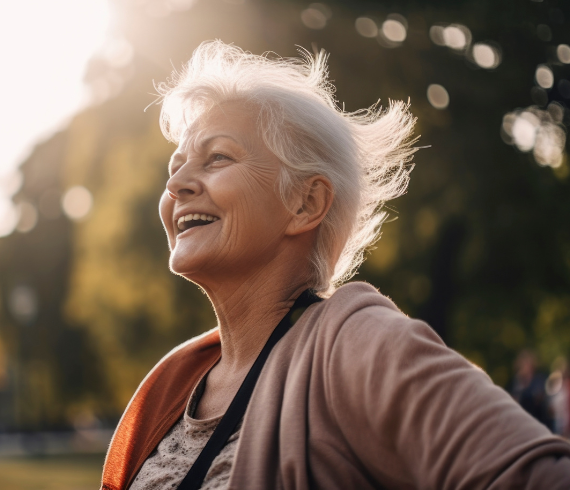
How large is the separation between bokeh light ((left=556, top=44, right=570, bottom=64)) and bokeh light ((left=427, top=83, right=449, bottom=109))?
5.46 feet

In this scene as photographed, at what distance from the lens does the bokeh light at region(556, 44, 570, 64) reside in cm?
Result: 1009

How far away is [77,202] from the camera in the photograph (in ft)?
51.3

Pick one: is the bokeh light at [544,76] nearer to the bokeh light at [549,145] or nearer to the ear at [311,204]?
the bokeh light at [549,145]

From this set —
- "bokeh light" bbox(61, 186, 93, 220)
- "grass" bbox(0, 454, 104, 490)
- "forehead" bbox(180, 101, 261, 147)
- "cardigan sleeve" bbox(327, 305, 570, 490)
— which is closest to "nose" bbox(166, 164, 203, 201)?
"forehead" bbox(180, 101, 261, 147)

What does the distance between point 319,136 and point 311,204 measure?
23 centimetres

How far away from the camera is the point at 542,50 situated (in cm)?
1044

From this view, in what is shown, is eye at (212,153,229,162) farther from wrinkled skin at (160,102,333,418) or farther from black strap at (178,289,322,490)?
black strap at (178,289,322,490)

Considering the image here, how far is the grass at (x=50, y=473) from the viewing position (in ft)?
48.7

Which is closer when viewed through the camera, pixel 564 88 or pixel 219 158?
pixel 219 158

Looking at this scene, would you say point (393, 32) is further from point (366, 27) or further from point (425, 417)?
point (425, 417)

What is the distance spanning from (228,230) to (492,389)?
104 cm

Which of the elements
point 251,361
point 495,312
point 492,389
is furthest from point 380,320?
point 495,312

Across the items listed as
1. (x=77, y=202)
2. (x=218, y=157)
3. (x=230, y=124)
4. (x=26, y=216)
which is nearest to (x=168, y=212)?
(x=218, y=157)

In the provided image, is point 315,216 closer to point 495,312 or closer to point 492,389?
point 492,389
